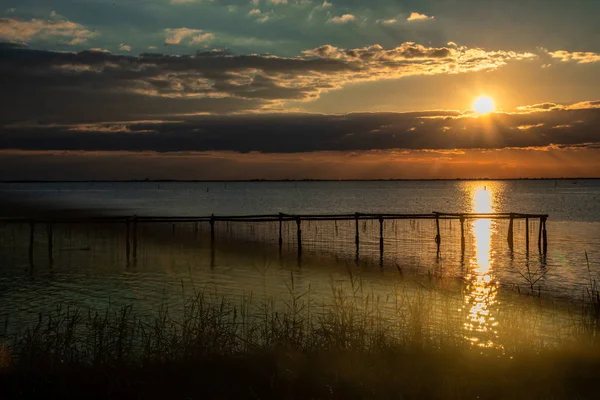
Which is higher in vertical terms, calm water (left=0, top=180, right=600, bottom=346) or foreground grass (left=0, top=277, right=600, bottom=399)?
foreground grass (left=0, top=277, right=600, bottom=399)

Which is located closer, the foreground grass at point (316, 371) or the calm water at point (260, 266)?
the foreground grass at point (316, 371)

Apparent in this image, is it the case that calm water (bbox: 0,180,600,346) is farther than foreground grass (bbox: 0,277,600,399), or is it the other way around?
calm water (bbox: 0,180,600,346)

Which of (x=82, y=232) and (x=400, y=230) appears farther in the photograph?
(x=400, y=230)

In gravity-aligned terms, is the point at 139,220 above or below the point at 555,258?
above

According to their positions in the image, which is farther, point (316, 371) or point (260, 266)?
point (260, 266)

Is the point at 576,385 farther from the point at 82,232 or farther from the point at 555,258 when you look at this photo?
the point at 82,232

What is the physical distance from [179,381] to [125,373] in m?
0.87

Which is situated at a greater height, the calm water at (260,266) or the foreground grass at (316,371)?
the foreground grass at (316,371)

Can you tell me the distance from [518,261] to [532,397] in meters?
28.6

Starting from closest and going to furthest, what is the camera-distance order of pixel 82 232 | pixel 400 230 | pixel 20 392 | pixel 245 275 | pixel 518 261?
1. pixel 20 392
2. pixel 245 275
3. pixel 518 261
4. pixel 82 232
5. pixel 400 230

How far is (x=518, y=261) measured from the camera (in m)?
35.0

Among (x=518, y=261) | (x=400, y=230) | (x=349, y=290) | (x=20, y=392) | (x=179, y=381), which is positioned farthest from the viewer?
(x=400, y=230)

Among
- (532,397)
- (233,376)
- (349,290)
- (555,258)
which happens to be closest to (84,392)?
(233,376)

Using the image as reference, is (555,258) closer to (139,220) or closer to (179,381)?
(139,220)
